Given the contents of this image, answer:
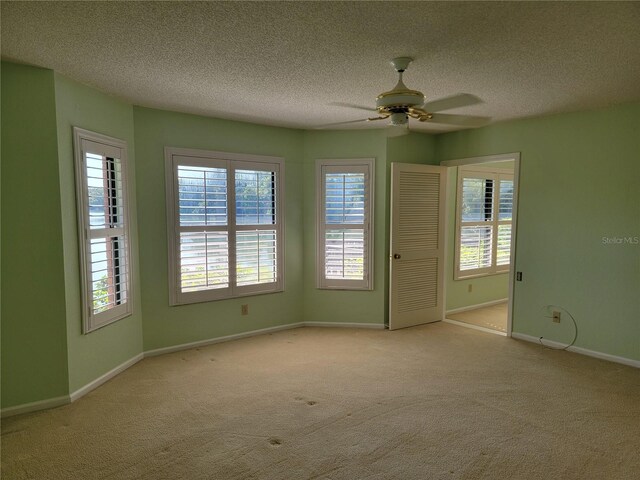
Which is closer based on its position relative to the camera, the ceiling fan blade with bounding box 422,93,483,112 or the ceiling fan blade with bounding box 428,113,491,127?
the ceiling fan blade with bounding box 422,93,483,112

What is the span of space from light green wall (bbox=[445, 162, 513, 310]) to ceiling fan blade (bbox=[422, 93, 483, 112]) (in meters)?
1.66

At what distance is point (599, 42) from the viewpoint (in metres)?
2.31

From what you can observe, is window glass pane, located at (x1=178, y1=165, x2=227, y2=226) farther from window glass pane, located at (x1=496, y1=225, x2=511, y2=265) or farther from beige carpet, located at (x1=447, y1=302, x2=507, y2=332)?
window glass pane, located at (x1=496, y1=225, x2=511, y2=265)

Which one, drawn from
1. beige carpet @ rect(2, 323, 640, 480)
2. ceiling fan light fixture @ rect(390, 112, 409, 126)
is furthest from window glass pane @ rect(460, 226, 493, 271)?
ceiling fan light fixture @ rect(390, 112, 409, 126)

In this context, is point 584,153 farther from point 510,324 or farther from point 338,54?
point 338,54

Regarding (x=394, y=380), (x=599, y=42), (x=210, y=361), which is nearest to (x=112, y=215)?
(x=210, y=361)

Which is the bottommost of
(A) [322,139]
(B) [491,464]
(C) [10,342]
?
(B) [491,464]

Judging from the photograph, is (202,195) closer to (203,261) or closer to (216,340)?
(203,261)

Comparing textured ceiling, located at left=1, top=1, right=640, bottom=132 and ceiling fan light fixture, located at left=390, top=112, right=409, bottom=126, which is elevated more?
textured ceiling, located at left=1, top=1, right=640, bottom=132

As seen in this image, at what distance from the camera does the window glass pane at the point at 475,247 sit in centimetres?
566

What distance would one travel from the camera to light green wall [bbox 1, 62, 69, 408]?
2756 millimetres

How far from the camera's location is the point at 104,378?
3.42 meters

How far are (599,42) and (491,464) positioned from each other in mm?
2501

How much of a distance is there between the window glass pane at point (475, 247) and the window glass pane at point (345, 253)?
167cm
